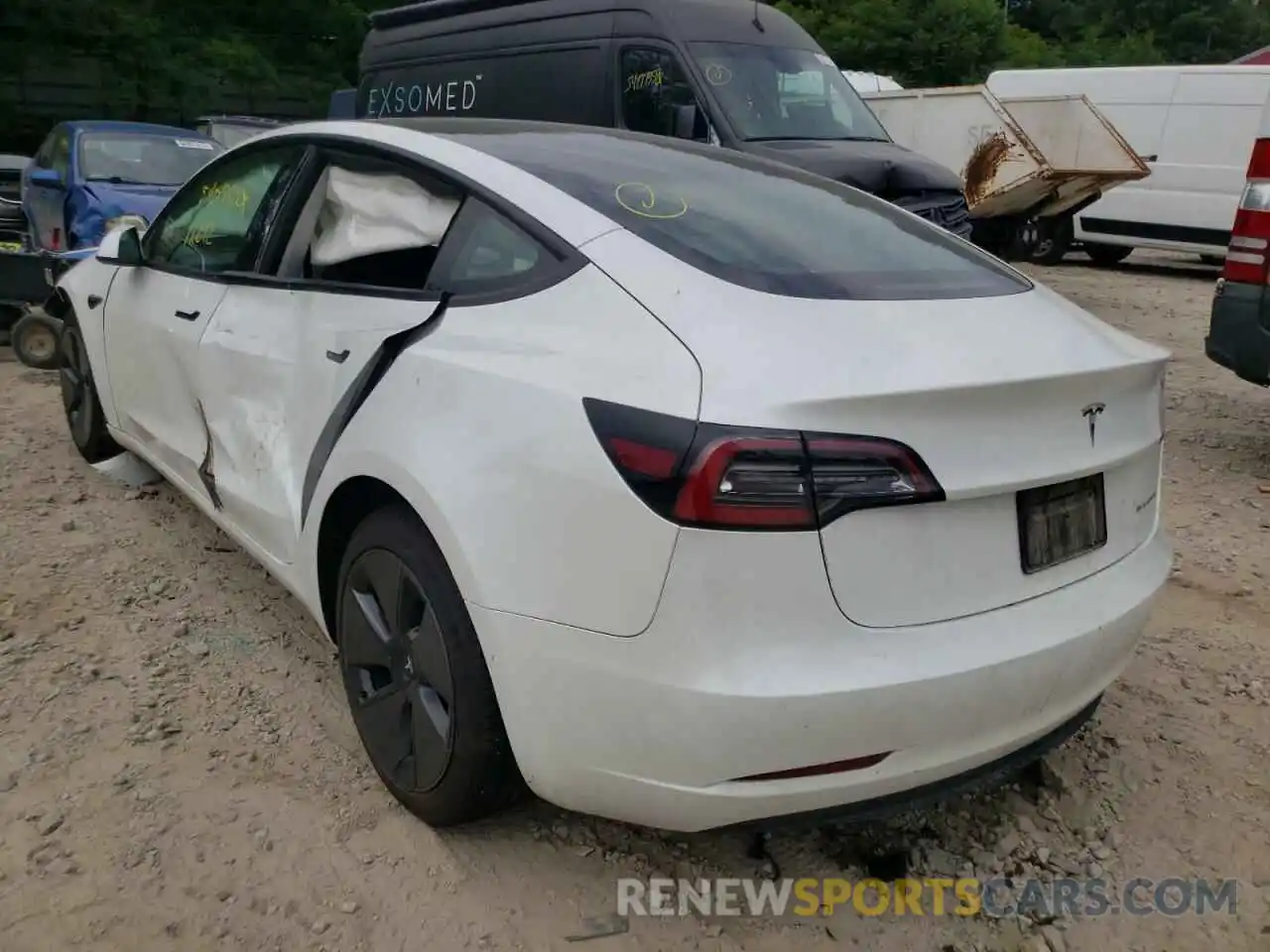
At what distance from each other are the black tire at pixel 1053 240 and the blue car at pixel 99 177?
949 cm

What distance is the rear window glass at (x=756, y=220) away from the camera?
2209 millimetres

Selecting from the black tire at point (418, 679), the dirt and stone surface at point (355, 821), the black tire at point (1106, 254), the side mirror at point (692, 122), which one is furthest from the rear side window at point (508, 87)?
the black tire at point (1106, 254)

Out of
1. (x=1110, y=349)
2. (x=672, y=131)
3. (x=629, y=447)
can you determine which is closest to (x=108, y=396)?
(x=629, y=447)

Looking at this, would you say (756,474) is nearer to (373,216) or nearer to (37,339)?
(373,216)

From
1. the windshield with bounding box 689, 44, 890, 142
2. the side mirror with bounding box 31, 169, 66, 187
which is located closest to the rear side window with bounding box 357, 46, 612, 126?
the windshield with bounding box 689, 44, 890, 142

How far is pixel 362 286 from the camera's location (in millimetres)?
2627

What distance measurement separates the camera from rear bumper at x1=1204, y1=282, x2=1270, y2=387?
15.9 ft

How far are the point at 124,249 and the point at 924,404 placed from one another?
3038 millimetres

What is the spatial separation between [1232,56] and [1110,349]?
45527 millimetres

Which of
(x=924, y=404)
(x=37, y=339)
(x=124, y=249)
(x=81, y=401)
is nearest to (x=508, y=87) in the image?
(x=37, y=339)

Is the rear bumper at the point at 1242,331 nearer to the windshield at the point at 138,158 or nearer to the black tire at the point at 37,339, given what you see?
the black tire at the point at 37,339

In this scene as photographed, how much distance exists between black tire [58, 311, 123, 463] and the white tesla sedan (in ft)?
7.10

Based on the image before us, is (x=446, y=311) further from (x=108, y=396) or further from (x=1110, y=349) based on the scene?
(x=108, y=396)

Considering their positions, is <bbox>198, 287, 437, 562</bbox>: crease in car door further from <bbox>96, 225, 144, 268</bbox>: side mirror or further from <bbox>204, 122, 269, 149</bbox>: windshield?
<bbox>204, 122, 269, 149</bbox>: windshield
